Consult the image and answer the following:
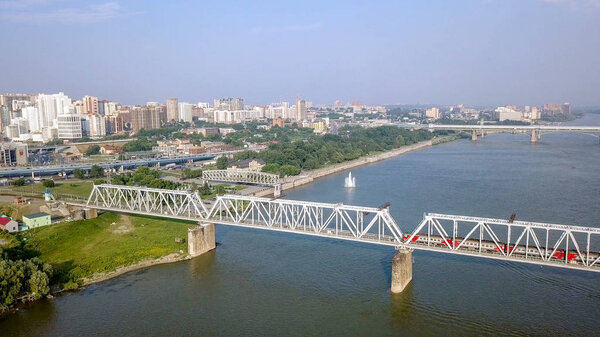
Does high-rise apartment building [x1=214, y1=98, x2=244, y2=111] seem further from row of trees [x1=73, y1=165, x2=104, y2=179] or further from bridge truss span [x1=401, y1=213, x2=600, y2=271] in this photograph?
bridge truss span [x1=401, y1=213, x2=600, y2=271]

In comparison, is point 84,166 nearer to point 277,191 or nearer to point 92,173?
point 92,173

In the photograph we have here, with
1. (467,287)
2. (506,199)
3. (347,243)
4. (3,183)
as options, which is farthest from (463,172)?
(3,183)

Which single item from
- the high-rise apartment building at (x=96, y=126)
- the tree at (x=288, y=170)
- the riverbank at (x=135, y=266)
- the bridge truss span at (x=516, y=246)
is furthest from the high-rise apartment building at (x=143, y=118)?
the bridge truss span at (x=516, y=246)

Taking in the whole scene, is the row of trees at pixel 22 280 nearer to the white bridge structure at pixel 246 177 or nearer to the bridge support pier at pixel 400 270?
the bridge support pier at pixel 400 270

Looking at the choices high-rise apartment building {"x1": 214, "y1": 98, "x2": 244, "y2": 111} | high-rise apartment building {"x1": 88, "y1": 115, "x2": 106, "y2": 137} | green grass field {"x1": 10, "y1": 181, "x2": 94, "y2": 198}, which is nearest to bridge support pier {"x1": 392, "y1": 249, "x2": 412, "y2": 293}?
green grass field {"x1": 10, "y1": 181, "x2": 94, "y2": 198}

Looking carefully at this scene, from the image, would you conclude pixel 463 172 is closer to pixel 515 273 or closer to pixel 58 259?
pixel 515 273
